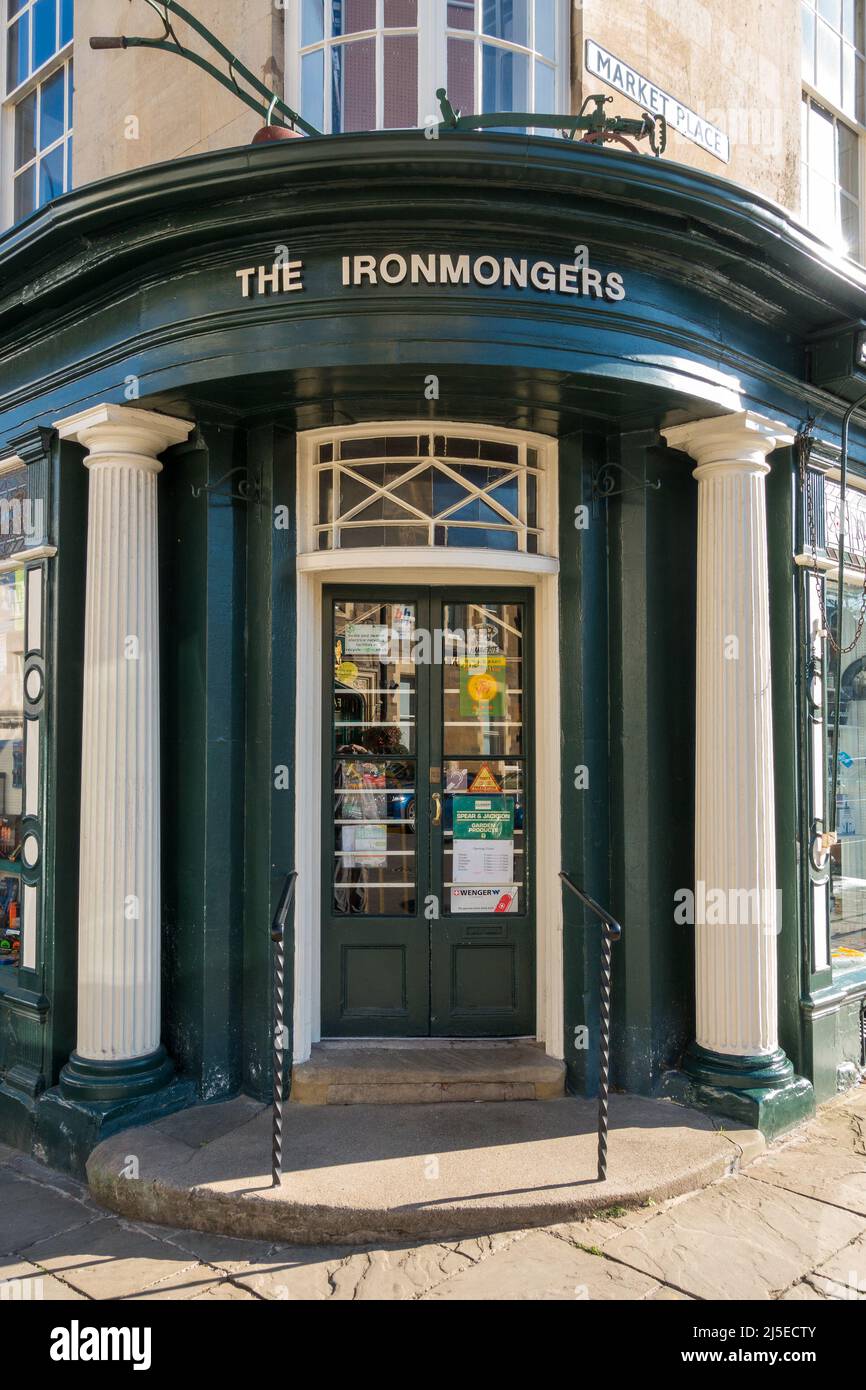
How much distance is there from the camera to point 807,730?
5.96 metres

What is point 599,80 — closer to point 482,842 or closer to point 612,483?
point 612,483

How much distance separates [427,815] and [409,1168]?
6.47 ft

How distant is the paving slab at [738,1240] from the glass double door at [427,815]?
159 cm

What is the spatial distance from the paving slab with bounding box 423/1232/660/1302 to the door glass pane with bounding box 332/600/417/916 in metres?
2.17

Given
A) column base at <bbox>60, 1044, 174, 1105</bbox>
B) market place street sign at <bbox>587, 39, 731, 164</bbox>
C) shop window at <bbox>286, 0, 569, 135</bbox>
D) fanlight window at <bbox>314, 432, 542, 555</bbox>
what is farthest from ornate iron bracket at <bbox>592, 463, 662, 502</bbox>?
column base at <bbox>60, 1044, 174, 1105</bbox>

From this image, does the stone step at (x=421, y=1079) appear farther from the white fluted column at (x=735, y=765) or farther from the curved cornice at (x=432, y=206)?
the curved cornice at (x=432, y=206)

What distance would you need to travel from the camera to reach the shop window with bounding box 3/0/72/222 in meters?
6.46

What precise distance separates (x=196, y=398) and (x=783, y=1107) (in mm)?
4931

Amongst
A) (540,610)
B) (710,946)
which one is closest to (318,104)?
(540,610)

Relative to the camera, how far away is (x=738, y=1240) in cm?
413

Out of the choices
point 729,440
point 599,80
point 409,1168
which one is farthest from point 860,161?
point 409,1168

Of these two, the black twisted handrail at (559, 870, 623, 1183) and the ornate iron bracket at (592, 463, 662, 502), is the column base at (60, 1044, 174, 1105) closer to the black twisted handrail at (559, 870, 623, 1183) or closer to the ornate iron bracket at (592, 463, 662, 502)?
the black twisted handrail at (559, 870, 623, 1183)

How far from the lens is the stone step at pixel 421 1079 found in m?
5.27

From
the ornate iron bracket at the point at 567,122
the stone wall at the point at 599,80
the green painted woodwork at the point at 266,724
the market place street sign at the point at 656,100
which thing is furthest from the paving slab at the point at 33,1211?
the market place street sign at the point at 656,100
